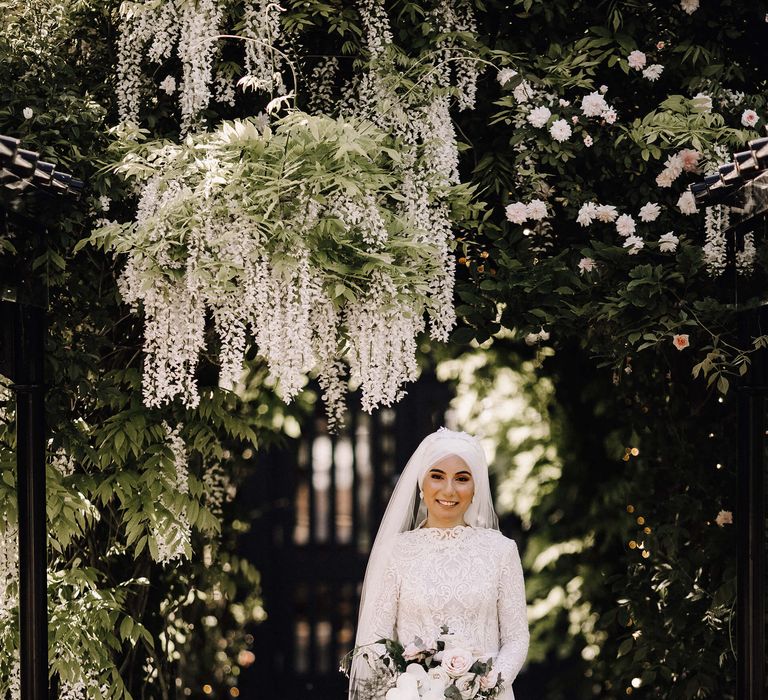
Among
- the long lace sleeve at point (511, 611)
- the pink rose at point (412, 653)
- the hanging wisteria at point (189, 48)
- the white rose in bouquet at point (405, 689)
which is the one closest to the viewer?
the white rose in bouquet at point (405, 689)

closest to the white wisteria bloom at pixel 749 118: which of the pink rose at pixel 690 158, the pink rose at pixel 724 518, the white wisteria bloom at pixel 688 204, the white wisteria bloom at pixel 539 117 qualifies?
the pink rose at pixel 690 158

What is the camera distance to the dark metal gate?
5.70 metres

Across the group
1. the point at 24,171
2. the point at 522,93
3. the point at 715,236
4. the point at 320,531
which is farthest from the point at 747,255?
the point at 320,531

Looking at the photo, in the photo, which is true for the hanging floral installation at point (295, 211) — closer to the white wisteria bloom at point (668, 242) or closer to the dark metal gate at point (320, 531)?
the white wisteria bloom at point (668, 242)

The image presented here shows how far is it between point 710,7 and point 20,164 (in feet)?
8.72

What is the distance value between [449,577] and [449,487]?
29 cm

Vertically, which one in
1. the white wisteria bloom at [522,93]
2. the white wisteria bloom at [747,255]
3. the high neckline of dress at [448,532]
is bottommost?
the high neckline of dress at [448,532]

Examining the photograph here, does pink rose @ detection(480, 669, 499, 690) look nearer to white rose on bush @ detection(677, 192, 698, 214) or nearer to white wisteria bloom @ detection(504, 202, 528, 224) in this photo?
white wisteria bloom @ detection(504, 202, 528, 224)

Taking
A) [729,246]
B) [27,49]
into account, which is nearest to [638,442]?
[729,246]

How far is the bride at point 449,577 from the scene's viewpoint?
352cm

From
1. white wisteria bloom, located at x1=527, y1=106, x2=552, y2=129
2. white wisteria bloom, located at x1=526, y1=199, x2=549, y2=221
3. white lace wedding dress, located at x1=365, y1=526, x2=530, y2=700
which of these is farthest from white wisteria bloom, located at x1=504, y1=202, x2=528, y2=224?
white lace wedding dress, located at x1=365, y1=526, x2=530, y2=700

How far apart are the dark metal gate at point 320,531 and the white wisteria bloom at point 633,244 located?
184 centimetres

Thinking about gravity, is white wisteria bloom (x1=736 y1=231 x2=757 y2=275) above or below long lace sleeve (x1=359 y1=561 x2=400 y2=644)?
above

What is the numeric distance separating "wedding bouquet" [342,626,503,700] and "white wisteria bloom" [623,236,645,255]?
159 centimetres
